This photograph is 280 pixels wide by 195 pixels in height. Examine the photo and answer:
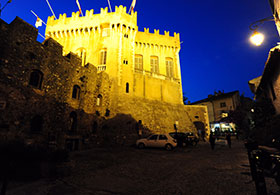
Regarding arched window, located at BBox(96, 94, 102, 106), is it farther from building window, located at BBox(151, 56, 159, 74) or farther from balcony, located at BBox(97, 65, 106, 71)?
building window, located at BBox(151, 56, 159, 74)

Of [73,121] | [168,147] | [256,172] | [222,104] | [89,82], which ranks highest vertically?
[222,104]

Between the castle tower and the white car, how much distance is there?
21.5ft

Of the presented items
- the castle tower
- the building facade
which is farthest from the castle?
the building facade

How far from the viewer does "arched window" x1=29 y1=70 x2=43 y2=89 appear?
369 inches

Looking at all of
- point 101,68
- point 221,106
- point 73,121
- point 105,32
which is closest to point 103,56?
point 101,68

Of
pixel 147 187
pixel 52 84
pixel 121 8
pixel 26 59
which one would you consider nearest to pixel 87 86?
pixel 52 84

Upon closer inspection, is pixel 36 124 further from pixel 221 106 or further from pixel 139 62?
pixel 221 106

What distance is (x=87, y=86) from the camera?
1359 cm

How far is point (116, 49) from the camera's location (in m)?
18.9

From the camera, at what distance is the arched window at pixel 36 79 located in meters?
9.38

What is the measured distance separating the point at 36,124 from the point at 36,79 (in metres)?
3.01

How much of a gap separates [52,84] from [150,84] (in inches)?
532

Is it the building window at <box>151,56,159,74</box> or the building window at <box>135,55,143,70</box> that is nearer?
the building window at <box>135,55,143,70</box>

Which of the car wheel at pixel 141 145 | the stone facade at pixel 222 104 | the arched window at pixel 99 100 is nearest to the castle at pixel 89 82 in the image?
the arched window at pixel 99 100
